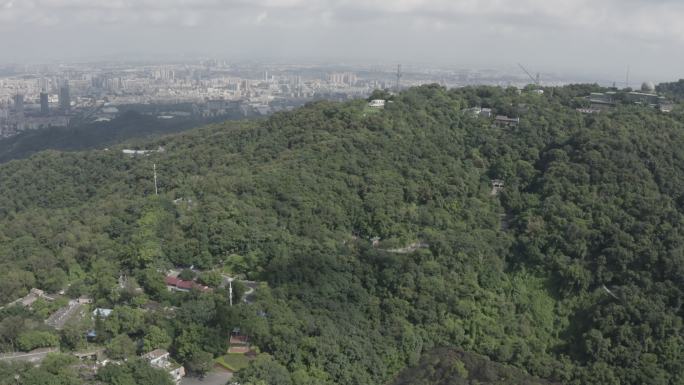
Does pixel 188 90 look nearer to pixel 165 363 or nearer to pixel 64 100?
pixel 64 100

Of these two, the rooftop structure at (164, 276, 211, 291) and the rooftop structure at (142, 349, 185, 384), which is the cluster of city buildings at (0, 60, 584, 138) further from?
the rooftop structure at (142, 349, 185, 384)

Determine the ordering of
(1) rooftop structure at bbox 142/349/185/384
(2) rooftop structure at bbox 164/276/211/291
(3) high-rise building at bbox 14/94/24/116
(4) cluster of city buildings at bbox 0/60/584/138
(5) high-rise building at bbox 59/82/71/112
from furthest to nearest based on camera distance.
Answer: (5) high-rise building at bbox 59/82/71/112, (3) high-rise building at bbox 14/94/24/116, (4) cluster of city buildings at bbox 0/60/584/138, (2) rooftop structure at bbox 164/276/211/291, (1) rooftop structure at bbox 142/349/185/384

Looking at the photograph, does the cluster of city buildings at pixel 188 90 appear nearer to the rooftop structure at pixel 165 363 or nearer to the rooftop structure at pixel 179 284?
the rooftop structure at pixel 179 284

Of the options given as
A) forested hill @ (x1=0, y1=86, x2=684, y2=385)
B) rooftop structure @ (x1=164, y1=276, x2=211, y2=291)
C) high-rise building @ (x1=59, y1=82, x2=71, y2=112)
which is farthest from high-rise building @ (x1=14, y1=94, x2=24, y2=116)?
rooftop structure @ (x1=164, y1=276, x2=211, y2=291)

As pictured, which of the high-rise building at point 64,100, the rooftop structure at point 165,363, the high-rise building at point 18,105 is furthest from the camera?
the high-rise building at point 64,100

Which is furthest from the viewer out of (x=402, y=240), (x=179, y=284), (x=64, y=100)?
(x=64, y=100)

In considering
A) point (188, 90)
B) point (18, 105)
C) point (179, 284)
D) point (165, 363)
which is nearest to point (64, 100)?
point (18, 105)

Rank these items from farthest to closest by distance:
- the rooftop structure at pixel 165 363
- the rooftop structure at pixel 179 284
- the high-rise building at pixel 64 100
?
the high-rise building at pixel 64 100, the rooftop structure at pixel 179 284, the rooftop structure at pixel 165 363

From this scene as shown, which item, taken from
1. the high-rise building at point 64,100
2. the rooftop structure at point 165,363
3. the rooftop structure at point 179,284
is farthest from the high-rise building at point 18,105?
the rooftop structure at point 165,363
